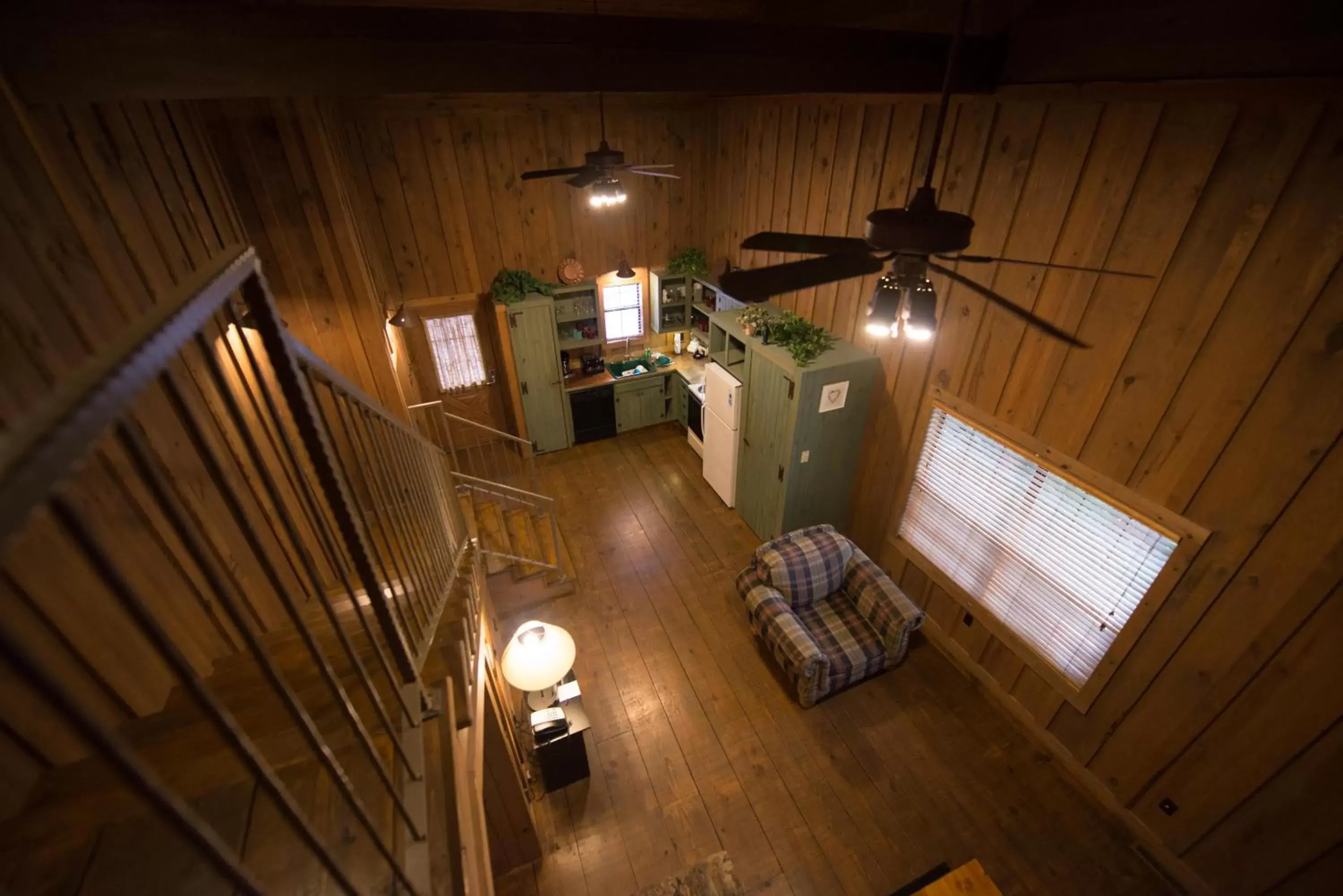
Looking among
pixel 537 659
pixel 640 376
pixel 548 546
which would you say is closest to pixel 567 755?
pixel 537 659

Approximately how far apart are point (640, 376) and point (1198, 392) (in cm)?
481

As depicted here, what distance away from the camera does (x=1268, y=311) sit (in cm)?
225

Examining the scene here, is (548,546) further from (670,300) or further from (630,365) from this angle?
(670,300)

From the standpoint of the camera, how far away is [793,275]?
74.4 inches

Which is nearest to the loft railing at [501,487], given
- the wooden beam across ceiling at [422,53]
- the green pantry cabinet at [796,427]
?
the green pantry cabinet at [796,427]

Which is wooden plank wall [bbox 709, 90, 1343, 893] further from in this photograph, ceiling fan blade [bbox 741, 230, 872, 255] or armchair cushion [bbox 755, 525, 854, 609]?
ceiling fan blade [bbox 741, 230, 872, 255]

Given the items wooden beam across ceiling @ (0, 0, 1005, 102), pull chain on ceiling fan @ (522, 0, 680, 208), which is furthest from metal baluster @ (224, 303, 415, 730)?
pull chain on ceiling fan @ (522, 0, 680, 208)

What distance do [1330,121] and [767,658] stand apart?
386cm

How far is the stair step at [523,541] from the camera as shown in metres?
4.41

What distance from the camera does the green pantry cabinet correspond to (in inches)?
166

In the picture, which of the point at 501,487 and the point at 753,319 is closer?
the point at 501,487

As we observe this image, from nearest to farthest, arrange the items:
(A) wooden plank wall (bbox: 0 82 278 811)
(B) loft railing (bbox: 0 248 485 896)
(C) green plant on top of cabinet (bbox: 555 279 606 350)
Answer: (B) loft railing (bbox: 0 248 485 896) < (A) wooden plank wall (bbox: 0 82 278 811) < (C) green plant on top of cabinet (bbox: 555 279 606 350)

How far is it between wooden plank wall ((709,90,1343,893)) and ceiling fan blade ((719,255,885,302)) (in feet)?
5.11

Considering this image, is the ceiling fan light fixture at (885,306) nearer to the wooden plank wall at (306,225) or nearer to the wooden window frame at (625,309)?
the wooden plank wall at (306,225)
